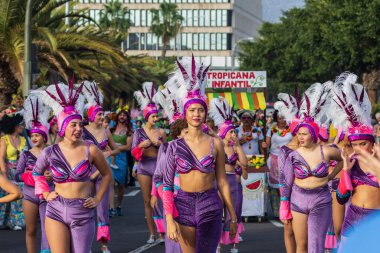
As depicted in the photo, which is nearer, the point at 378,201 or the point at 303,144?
the point at 378,201

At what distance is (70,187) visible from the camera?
29.0 ft

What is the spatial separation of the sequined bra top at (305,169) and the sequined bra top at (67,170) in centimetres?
256

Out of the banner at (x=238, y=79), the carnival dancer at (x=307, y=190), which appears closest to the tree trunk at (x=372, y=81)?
the banner at (x=238, y=79)

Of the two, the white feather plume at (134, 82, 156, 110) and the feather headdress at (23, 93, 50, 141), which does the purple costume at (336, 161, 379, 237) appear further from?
the white feather plume at (134, 82, 156, 110)

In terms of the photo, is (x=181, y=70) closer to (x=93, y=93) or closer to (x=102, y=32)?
(x=93, y=93)

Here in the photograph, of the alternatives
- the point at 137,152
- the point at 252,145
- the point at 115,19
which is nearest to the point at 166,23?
the point at 115,19

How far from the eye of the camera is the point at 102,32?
3278cm

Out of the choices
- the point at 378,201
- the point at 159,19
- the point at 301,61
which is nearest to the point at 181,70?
the point at 378,201

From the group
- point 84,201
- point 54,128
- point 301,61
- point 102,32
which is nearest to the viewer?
point 84,201

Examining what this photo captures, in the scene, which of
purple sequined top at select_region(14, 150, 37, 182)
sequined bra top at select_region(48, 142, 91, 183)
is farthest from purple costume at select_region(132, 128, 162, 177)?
sequined bra top at select_region(48, 142, 91, 183)

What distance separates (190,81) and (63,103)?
4.04ft

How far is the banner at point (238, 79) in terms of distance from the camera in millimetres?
21609

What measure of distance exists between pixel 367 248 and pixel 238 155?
9844 millimetres

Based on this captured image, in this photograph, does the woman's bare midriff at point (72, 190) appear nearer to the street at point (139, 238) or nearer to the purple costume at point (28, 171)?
the purple costume at point (28, 171)
